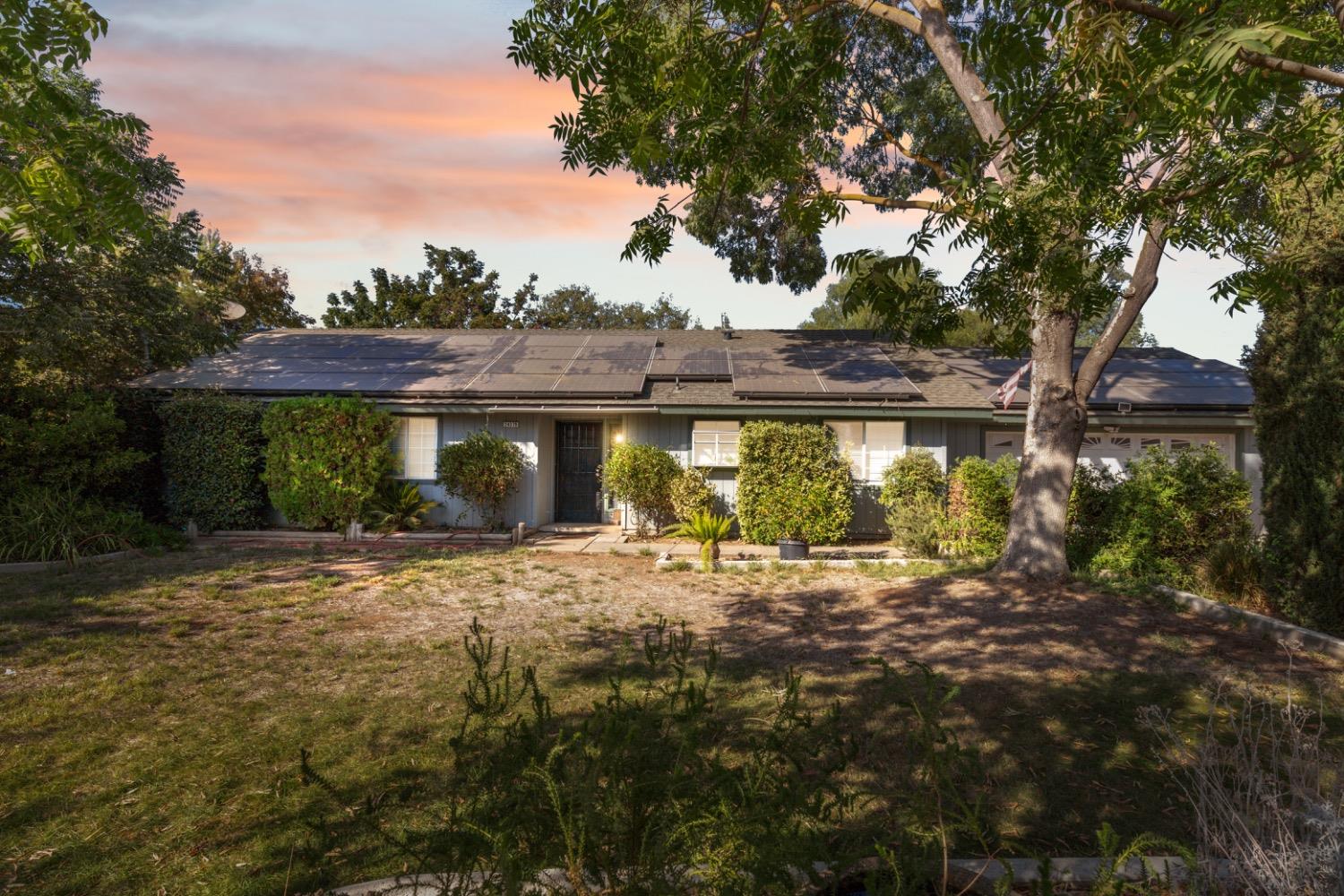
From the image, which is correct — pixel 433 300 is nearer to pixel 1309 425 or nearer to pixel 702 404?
pixel 702 404

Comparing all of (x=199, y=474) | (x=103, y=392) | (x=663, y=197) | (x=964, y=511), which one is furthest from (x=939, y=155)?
(x=103, y=392)

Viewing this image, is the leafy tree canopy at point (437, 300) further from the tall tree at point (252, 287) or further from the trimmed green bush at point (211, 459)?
the trimmed green bush at point (211, 459)

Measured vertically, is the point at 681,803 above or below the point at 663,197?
below

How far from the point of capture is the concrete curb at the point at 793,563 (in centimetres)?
1132

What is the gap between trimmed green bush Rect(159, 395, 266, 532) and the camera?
14.2m

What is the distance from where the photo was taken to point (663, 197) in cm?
546

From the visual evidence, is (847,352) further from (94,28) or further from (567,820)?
(567,820)

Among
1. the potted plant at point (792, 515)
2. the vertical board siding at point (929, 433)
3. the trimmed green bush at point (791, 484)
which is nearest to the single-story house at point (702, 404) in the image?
the vertical board siding at point (929, 433)

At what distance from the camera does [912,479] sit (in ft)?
43.5

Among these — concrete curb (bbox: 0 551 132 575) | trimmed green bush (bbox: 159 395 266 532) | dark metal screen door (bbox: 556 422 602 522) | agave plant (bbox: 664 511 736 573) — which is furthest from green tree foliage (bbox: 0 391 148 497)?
agave plant (bbox: 664 511 736 573)

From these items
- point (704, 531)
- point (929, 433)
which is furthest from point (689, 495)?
point (929, 433)

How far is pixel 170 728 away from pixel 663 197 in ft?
16.7

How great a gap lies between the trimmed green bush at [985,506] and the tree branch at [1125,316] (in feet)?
7.66

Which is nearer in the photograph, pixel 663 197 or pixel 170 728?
pixel 170 728
